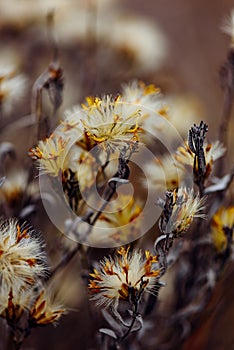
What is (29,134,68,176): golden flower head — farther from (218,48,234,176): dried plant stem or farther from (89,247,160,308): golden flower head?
(218,48,234,176): dried plant stem

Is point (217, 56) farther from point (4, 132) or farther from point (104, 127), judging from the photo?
point (104, 127)

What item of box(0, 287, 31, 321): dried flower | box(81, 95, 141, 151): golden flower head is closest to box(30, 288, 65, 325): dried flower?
box(0, 287, 31, 321): dried flower

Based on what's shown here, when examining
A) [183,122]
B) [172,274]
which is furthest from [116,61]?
[172,274]

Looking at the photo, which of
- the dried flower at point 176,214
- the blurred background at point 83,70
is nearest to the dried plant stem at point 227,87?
the blurred background at point 83,70

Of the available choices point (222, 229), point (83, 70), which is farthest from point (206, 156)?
point (83, 70)

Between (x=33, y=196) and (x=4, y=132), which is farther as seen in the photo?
(x=4, y=132)
